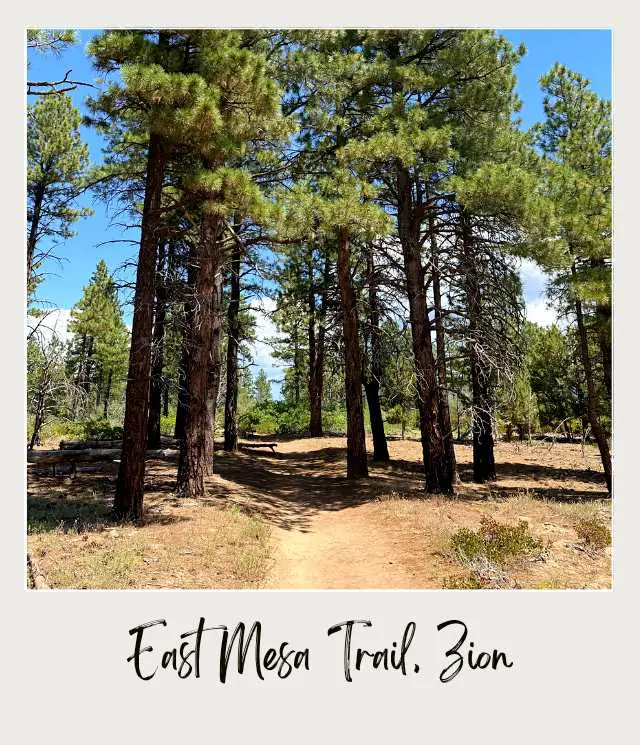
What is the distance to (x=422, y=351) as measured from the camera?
1261cm

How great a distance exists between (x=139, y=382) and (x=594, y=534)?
25.1ft

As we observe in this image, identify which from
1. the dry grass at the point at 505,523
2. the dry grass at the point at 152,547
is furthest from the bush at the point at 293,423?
the dry grass at the point at 152,547

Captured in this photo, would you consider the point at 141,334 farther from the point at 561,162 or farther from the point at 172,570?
the point at 561,162

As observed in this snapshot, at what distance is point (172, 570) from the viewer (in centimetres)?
684

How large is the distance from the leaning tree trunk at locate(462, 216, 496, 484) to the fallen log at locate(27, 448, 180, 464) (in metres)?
9.17

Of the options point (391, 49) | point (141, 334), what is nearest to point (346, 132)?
point (391, 49)

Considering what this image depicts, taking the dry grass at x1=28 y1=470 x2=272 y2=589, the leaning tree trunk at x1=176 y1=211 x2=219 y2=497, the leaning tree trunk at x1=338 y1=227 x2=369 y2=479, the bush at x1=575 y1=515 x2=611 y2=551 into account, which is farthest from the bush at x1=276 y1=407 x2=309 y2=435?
the bush at x1=575 y1=515 x2=611 y2=551

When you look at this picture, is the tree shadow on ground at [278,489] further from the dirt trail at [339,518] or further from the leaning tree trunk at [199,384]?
the leaning tree trunk at [199,384]

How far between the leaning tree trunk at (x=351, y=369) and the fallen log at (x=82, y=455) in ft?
19.1

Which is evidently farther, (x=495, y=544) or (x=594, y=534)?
(x=594, y=534)

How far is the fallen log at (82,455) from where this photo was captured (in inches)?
541

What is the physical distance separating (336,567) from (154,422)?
37.3 feet

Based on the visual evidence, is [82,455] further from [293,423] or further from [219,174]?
[293,423]

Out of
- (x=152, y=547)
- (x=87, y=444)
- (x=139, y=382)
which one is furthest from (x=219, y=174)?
(x=87, y=444)
